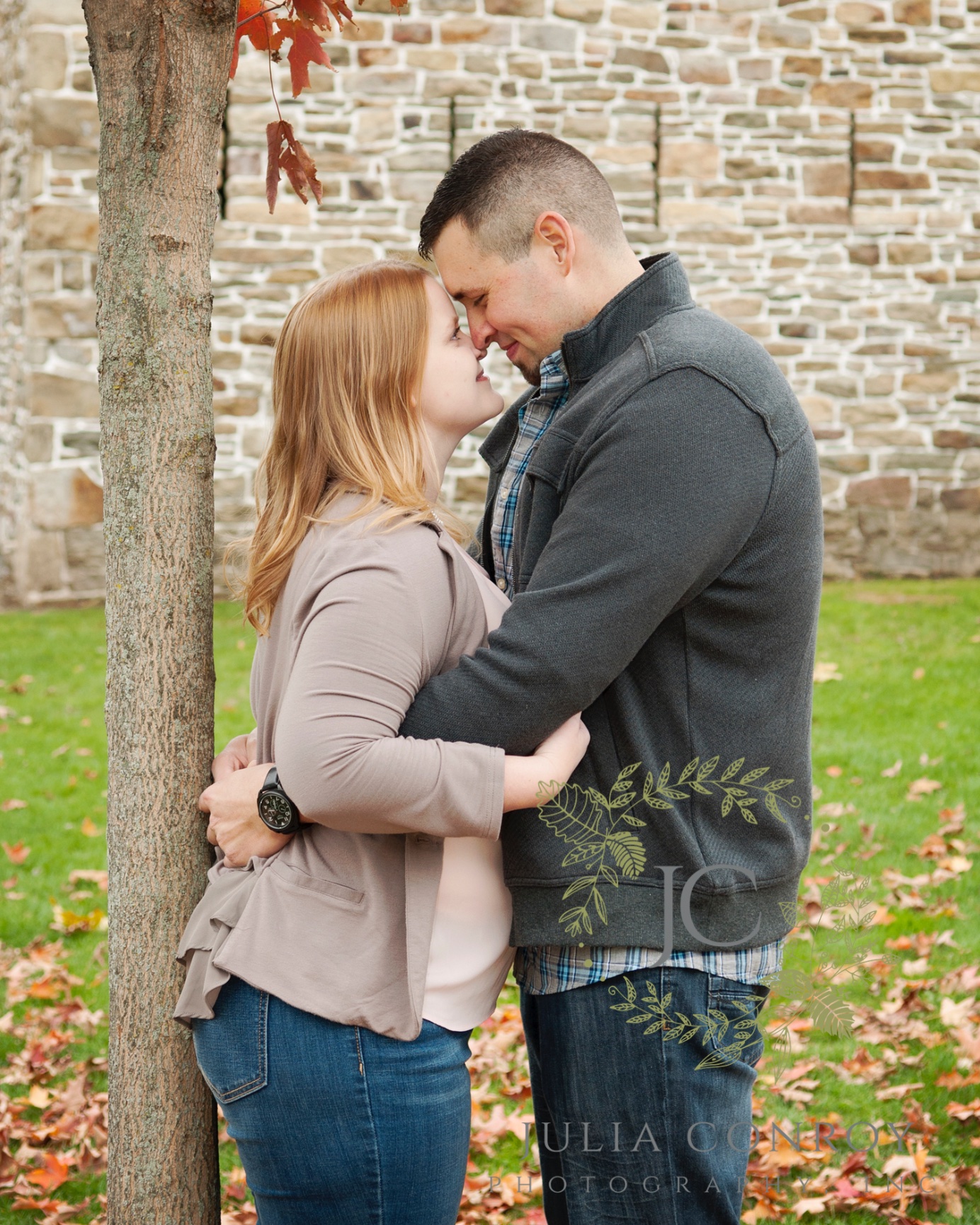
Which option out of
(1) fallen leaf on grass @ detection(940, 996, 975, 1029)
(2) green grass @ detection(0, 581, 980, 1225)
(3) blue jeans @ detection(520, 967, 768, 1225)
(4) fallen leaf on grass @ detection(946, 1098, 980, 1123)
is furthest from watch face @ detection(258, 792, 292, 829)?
(1) fallen leaf on grass @ detection(940, 996, 975, 1029)

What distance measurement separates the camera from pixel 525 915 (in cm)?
165

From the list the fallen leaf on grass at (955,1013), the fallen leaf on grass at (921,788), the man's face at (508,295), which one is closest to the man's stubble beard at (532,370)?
the man's face at (508,295)

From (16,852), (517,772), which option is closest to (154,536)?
(517,772)

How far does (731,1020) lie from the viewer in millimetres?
1681

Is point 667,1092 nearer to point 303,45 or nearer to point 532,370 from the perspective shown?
point 532,370

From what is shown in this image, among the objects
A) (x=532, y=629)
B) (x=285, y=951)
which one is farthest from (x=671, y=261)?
(x=285, y=951)

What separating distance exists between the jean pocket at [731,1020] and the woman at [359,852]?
0.99 feet

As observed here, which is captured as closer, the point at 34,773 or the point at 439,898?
the point at 439,898

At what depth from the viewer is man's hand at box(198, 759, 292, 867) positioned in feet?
5.48

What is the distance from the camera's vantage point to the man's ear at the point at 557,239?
1994 mm

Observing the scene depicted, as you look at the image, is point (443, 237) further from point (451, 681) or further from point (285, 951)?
point (285, 951)

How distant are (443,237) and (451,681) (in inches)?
36.3

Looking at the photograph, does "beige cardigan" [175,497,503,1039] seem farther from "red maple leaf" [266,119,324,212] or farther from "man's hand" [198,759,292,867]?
"red maple leaf" [266,119,324,212]

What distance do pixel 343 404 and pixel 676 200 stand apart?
8.29 metres
